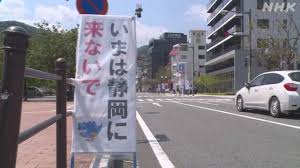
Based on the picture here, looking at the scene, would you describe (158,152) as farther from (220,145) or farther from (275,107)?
(275,107)

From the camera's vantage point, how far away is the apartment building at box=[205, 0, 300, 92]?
62.6 metres

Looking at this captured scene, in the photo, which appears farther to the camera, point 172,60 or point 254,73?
point 172,60

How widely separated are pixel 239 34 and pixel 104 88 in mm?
61287

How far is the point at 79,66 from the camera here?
4.48m

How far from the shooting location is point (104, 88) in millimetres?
4449

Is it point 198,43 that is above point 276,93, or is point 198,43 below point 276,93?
above

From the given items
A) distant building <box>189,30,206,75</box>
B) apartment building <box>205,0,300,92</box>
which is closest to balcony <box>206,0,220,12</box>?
apartment building <box>205,0,300,92</box>

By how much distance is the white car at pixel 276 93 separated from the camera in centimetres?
1480

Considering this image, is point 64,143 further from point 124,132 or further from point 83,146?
point 124,132

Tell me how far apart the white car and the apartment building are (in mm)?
39298

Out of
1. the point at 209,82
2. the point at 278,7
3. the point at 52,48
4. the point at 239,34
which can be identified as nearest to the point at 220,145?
the point at 52,48

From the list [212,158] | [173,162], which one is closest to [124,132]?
[173,162]

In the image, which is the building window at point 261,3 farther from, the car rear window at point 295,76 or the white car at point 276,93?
the car rear window at point 295,76

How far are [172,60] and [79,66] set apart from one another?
141933 millimetres
